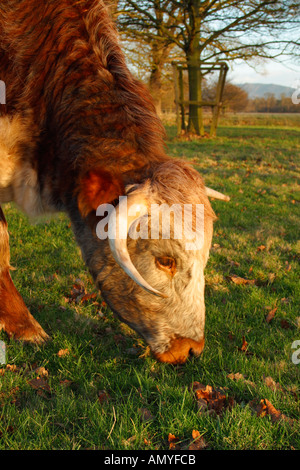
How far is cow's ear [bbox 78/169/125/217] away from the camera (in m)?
2.75

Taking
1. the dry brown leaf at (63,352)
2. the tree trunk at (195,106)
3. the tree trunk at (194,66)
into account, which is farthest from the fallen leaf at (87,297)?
the tree trunk at (195,106)

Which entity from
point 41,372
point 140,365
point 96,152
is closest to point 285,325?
point 140,365

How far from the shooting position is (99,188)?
2768mm

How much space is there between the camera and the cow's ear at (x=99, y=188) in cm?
275

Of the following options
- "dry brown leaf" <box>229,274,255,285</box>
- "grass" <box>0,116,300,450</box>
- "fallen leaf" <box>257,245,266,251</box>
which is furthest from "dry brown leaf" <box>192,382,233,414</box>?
A: "fallen leaf" <box>257,245,266,251</box>

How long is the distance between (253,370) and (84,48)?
2812 millimetres

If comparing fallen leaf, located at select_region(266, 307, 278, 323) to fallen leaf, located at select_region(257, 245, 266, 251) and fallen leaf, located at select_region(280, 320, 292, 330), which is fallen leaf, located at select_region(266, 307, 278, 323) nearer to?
fallen leaf, located at select_region(280, 320, 292, 330)

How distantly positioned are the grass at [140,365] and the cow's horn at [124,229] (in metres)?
0.85

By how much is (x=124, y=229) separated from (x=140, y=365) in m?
1.23

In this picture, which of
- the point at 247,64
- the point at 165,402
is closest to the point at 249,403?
the point at 165,402

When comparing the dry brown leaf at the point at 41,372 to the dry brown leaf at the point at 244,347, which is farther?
the dry brown leaf at the point at 244,347

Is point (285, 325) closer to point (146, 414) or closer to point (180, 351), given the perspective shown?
point (180, 351)

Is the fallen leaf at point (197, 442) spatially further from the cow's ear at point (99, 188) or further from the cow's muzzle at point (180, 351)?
the cow's ear at point (99, 188)

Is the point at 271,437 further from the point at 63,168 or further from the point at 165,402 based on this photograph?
the point at 63,168
